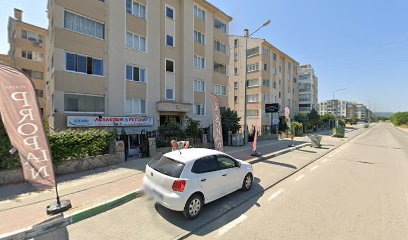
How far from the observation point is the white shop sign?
1262 centimetres

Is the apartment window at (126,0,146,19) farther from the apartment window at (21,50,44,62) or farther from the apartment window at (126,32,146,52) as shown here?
the apartment window at (21,50,44,62)

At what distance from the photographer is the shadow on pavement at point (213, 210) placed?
485cm

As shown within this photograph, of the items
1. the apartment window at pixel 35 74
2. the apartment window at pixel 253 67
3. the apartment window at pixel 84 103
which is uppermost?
the apartment window at pixel 253 67

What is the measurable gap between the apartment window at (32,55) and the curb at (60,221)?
31.6m

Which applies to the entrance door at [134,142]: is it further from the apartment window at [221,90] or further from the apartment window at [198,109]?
the apartment window at [221,90]

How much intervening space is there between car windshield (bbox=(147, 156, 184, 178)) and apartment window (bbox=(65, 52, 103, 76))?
1091cm

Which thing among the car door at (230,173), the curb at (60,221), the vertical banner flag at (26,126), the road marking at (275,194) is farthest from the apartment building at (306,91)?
the vertical banner flag at (26,126)

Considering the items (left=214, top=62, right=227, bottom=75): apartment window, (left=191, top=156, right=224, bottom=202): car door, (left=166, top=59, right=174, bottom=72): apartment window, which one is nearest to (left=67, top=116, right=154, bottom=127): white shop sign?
(left=166, top=59, right=174, bottom=72): apartment window

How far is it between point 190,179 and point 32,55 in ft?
110

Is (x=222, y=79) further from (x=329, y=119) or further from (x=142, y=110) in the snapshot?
(x=329, y=119)

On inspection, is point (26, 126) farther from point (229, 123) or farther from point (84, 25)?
point (229, 123)

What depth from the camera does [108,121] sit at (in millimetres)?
13805

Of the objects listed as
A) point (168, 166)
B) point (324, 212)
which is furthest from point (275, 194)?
point (168, 166)

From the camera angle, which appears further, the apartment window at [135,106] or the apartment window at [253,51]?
the apartment window at [253,51]
